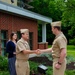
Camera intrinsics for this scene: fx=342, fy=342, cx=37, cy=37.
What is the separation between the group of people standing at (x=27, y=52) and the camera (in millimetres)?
7492

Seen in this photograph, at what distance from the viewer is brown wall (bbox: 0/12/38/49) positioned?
2153cm

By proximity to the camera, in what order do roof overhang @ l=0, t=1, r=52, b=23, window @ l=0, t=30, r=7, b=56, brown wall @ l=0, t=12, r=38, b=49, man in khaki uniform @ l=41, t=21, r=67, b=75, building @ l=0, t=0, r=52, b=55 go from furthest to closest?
brown wall @ l=0, t=12, r=38, b=49 < window @ l=0, t=30, r=7, b=56 < building @ l=0, t=0, r=52, b=55 < roof overhang @ l=0, t=1, r=52, b=23 < man in khaki uniform @ l=41, t=21, r=67, b=75

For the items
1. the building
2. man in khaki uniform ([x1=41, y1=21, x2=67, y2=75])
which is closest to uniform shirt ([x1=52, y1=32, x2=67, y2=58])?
man in khaki uniform ([x1=41, y1=21, x2=67, y2=75])

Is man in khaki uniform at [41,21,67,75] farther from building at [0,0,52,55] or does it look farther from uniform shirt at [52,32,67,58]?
building at [0,0,52,55]

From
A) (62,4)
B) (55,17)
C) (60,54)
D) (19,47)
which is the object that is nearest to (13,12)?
(62,4)

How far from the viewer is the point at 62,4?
26.0 meters

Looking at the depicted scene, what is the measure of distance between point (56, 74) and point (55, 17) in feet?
177

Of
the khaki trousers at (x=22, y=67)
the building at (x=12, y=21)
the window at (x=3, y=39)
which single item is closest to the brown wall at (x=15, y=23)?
the building at (x=12, y=21)

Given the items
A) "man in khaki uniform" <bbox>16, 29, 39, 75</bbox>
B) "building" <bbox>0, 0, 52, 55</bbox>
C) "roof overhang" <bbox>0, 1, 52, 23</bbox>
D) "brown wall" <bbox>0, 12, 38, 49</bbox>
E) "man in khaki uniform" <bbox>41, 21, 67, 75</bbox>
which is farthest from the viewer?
"brown wall" <bbox>0, 12, 38, 49</bbox>

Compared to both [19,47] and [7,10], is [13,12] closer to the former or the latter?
[7,10]

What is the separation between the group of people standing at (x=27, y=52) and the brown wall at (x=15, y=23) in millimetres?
11226

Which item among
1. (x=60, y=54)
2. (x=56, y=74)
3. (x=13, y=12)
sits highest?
(x=13, y=12)

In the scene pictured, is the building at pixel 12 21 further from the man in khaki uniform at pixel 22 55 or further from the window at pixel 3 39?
the man in khaki uniform at pixel 22 55

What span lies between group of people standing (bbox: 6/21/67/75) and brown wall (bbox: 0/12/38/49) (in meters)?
11.2
